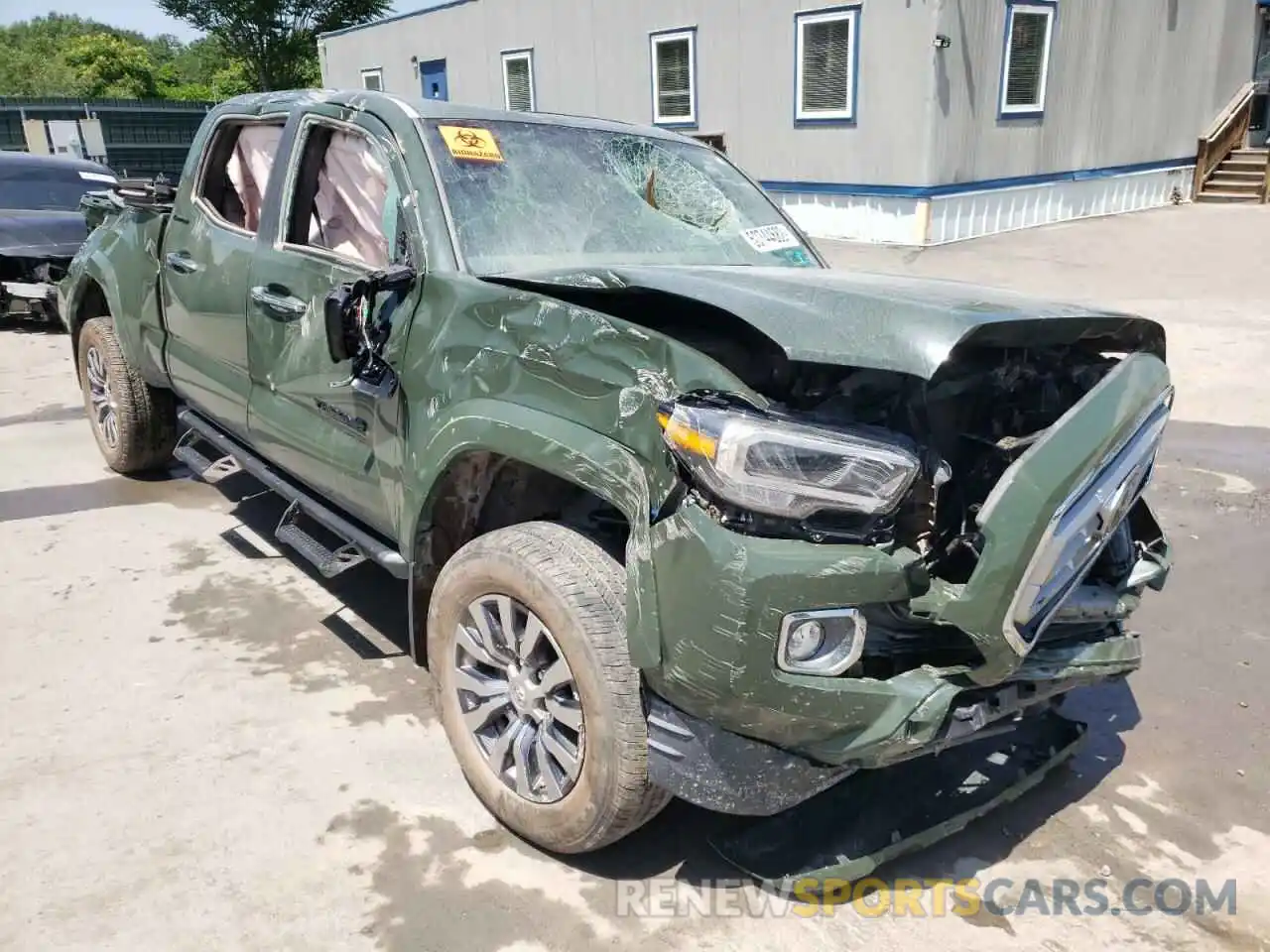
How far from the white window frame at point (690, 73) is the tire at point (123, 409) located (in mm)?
12144

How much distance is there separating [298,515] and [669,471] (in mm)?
2298

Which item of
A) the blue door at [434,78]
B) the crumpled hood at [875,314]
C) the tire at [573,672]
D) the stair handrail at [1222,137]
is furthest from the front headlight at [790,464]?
the blue door at [434,78]

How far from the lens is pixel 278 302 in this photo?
11.8ft

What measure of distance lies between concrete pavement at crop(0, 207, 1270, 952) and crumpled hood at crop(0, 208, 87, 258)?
558cm

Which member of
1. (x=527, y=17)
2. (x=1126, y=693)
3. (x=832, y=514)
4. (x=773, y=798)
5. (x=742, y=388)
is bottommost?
(x=1126, y=693)

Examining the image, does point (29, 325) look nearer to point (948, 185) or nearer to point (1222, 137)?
point (948, 185)

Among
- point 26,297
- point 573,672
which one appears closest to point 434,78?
point 26,297

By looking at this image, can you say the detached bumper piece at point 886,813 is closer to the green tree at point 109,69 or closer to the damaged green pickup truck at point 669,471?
the damaged green pickup truck at point 669,471

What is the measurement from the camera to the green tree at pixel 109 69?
179 feet

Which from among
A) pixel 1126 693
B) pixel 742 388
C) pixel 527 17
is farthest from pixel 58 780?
pixel 527 17

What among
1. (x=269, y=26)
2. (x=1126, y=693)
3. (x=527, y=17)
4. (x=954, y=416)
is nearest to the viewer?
(x=954, y=416)

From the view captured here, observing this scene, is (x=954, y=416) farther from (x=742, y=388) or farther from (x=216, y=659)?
(x=216, y=659)

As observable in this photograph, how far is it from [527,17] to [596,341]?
17.5 metres

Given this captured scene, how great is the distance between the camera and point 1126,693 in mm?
3561
